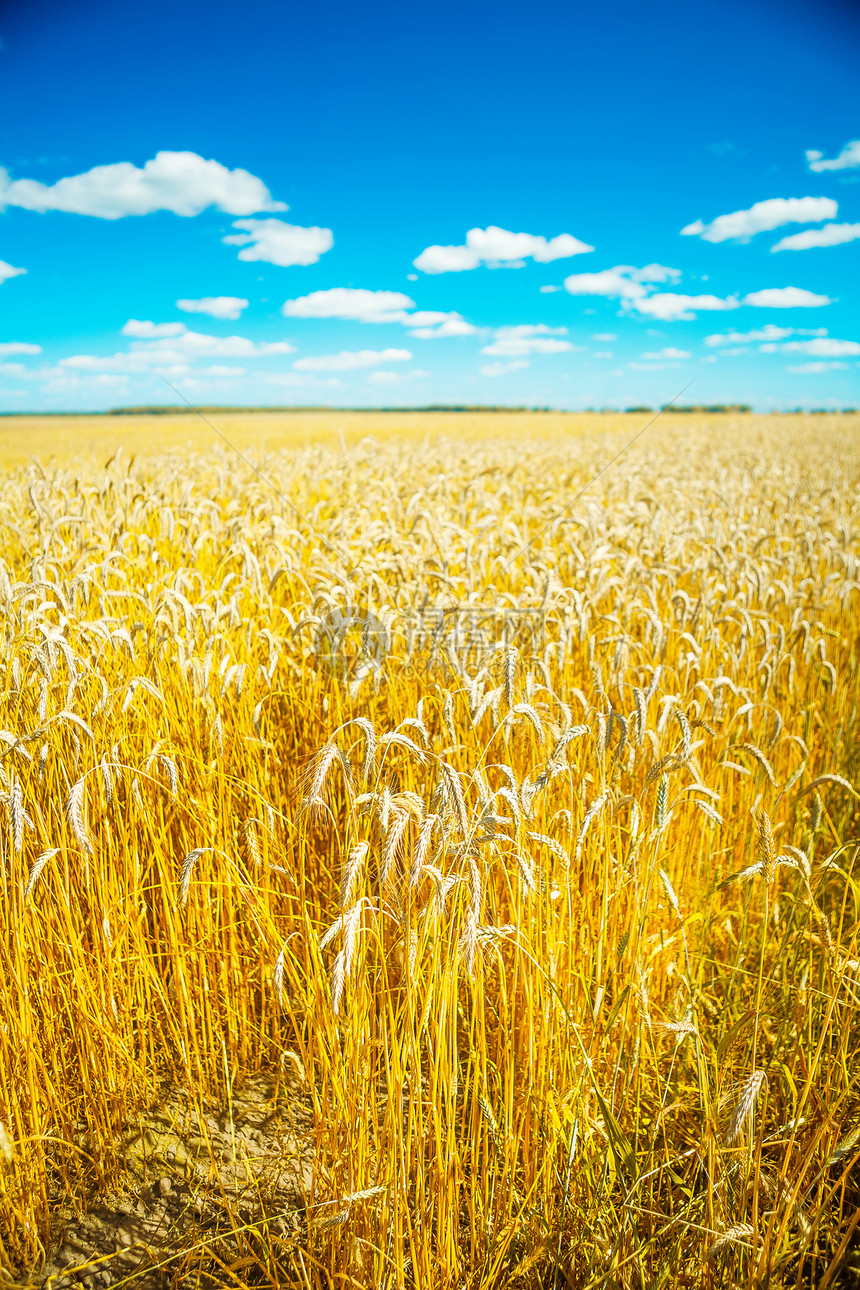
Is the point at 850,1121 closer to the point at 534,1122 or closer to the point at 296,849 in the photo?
the point at 534,1122

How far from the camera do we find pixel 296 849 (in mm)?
2182

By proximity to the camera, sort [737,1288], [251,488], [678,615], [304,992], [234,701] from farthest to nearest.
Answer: [251,488] < [678,615] < [234,701] < [304,992] < [737,1288]

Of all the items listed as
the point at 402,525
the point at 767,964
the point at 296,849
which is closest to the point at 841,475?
the point at 402,525

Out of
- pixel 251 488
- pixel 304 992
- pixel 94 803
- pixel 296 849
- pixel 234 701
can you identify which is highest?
pixel 251 488

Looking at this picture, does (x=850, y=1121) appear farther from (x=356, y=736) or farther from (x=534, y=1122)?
(x=356, y=736)

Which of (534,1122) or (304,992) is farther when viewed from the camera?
(304,992)

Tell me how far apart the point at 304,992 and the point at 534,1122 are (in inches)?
25.4

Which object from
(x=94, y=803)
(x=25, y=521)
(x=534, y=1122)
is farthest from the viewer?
(x=25, y=521)

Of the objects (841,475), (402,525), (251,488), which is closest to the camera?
(402,525)

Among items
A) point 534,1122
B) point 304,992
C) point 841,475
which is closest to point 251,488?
point 304,992

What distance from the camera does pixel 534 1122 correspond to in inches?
58.9

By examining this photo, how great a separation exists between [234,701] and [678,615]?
97.5 inches

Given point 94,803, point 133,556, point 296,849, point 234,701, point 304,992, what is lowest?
point 304,992

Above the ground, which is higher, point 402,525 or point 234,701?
point 402,525
